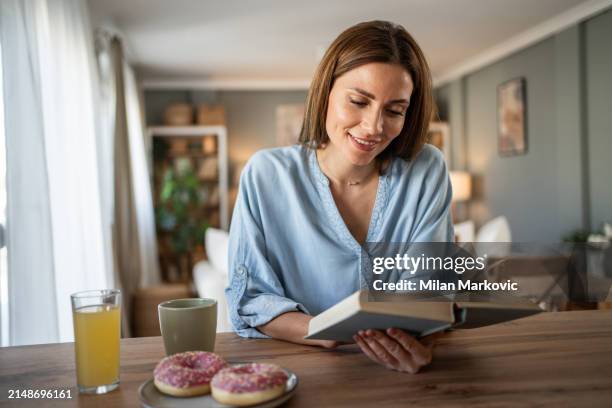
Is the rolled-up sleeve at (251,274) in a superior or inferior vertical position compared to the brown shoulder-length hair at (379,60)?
inferior

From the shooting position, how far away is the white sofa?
125 inches

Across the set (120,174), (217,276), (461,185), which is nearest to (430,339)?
(217,276)

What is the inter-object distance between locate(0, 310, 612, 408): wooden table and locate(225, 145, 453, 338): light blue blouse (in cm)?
20

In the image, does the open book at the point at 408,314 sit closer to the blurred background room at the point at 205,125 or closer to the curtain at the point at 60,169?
the blurred background room at the point at 205,125

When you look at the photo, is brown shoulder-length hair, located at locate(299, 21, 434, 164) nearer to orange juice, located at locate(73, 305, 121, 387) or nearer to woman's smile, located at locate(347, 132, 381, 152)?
woman's smile, located at locate(347, 132, 381, 152)

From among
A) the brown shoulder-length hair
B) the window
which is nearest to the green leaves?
the window

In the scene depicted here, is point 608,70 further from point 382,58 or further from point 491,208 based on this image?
point 382,58

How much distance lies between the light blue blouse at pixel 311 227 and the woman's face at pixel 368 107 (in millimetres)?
131

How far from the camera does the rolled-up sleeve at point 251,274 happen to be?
3.64ft

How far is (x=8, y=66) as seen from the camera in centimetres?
220

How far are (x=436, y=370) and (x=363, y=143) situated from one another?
0.52 metres

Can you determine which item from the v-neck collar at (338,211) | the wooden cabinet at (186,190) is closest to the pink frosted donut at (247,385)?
the v-neck collar at (338,211)

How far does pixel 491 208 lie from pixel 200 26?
377 centimetres

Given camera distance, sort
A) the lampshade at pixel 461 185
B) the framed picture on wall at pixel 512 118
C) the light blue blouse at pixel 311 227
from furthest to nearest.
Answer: the lampshade at pixel 461 185
the framed picture on wall at pixel 512 118
the light blue blouse at pixel 311 227
